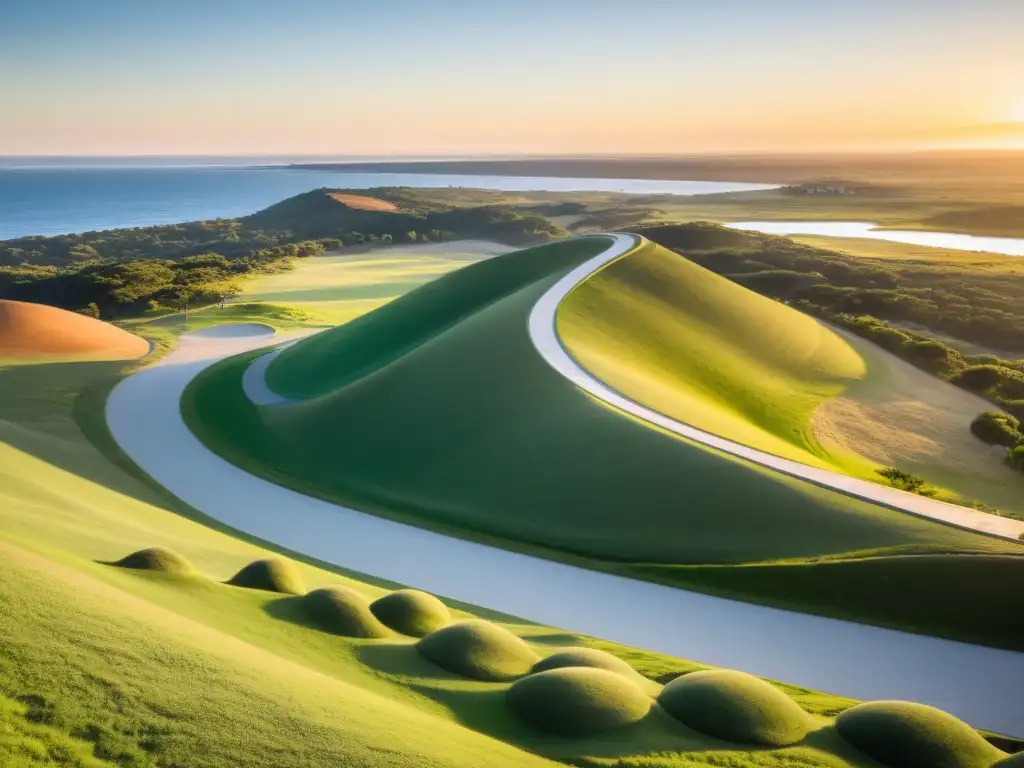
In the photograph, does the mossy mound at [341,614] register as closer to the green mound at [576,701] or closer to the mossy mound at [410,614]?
the mossy mound at [410,614]

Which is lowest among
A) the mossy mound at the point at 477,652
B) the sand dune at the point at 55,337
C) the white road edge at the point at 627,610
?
the white road edge at the point at 627,610

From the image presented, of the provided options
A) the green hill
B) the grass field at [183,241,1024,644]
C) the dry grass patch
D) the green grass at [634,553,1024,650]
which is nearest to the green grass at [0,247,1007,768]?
the green grass at [634,553,1024,650]

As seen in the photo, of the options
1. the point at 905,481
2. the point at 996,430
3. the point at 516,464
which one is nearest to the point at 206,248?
the point at 516,464

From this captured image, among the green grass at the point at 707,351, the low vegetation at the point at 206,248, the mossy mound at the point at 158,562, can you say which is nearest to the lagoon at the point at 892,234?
the low vegetation at the point at 206,248

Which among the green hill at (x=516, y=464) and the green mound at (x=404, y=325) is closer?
the green hill at (x=516, y=464)

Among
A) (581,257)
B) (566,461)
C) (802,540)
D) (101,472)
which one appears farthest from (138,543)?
(581,257)

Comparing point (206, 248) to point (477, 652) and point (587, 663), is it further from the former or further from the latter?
point (587, 663)

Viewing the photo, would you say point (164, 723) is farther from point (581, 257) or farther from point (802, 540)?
point (581, 257)
